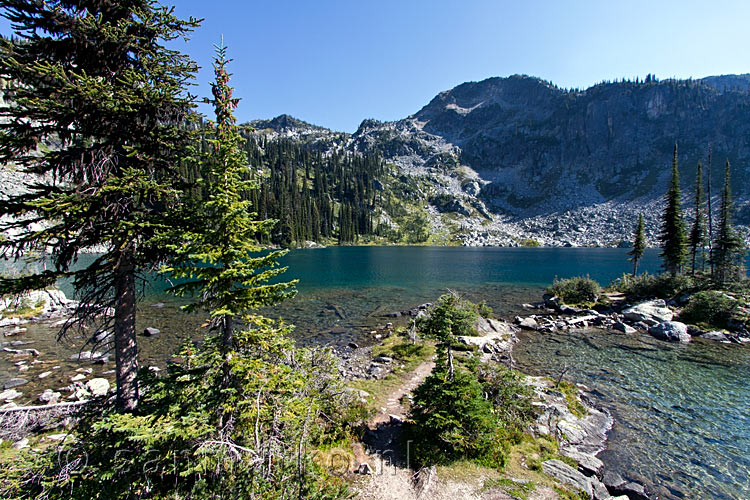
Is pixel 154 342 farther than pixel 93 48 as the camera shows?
Yes

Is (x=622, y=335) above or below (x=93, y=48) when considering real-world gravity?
below

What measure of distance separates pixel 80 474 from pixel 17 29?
454 inches

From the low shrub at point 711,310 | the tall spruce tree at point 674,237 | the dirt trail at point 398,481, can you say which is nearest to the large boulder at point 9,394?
the dirt trail at point 398,481

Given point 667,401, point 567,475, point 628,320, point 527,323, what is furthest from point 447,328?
point 628,320

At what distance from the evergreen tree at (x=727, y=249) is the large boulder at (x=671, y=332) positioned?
15.3m

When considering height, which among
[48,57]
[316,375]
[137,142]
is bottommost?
[316,375]

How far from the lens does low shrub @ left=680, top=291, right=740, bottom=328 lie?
105ft

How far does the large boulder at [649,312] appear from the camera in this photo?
34.2 metres

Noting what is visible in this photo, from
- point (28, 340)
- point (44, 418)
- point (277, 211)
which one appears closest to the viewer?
point (44, 418)

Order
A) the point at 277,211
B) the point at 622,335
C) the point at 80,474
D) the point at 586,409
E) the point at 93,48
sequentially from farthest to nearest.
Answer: the point at 277,211 → the point at 622,335 → the point at 586,409 → the point at 93,48 → the point at 80,474

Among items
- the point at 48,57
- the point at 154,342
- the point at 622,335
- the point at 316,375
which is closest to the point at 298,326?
the point at 154,342

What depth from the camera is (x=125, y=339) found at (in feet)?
30.7

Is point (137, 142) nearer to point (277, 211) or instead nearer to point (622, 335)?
point (622, 335)

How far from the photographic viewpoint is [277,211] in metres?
133
